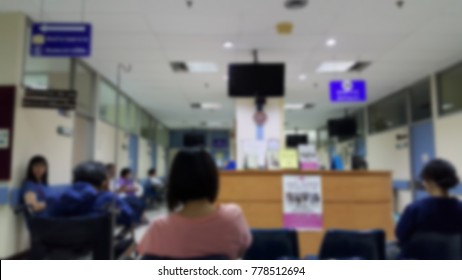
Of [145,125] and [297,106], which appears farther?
[145,125]

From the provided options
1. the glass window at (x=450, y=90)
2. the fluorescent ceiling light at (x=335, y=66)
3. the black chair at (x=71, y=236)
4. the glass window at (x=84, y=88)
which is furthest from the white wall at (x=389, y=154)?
the black chair at (x=71, y=236)

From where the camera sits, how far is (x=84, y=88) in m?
5.70

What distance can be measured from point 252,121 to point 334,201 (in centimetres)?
267

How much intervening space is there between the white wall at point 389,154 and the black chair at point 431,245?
599cm

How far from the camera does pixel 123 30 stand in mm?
4234

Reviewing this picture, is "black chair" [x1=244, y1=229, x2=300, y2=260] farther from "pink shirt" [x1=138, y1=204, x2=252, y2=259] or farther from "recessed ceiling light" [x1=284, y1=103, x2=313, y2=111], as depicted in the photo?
"recessed ceiling light" [x1=284, y1=103, x2=313, y2=111]

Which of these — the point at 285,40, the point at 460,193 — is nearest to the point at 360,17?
the point at 285,40

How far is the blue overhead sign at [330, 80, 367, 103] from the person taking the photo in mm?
4804

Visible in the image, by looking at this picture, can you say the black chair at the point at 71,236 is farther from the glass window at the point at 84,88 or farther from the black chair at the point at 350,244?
the glass window at the point at 84,88

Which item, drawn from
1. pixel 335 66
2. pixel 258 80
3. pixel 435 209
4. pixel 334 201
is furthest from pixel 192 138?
pixel 435 209

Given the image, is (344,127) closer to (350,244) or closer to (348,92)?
(348,92)

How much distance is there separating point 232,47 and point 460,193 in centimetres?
427

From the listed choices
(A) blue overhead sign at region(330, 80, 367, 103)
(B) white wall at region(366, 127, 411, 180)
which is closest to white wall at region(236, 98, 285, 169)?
(A) blue overhead sign at region(330, 80, 367, 103)
